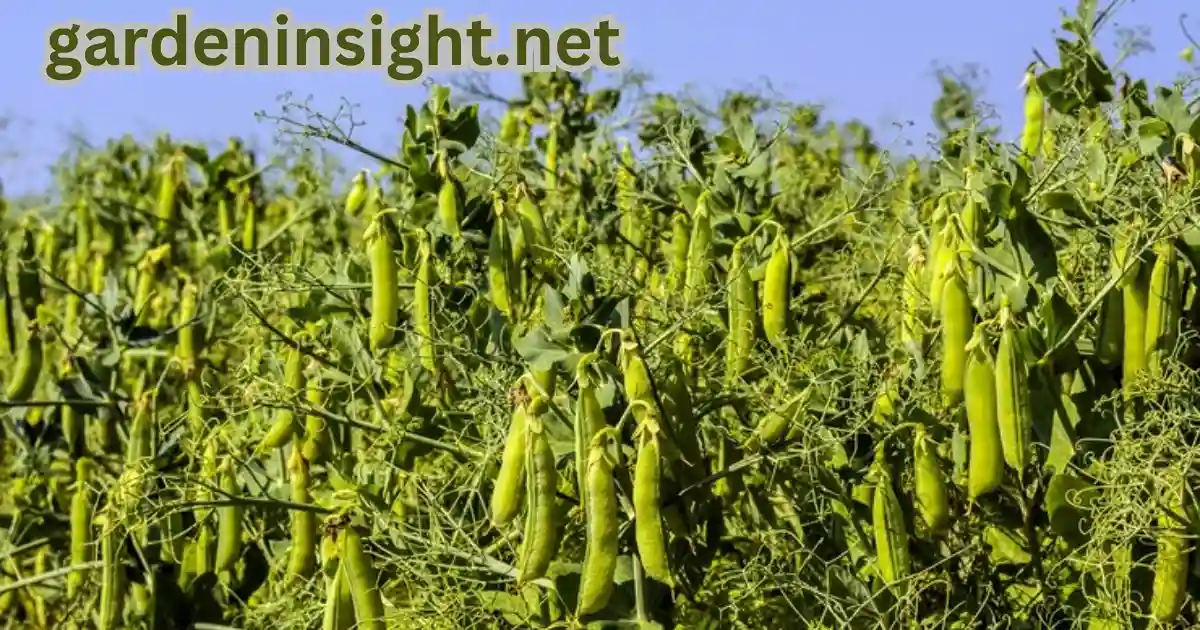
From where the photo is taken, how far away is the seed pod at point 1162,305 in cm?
190

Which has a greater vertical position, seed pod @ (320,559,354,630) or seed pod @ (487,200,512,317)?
seed pod @ (487,200,512,317)

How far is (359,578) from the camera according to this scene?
6.33ft

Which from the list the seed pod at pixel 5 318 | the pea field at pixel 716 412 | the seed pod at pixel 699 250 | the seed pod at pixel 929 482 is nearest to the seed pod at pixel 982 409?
the pea field at pixel 716 412

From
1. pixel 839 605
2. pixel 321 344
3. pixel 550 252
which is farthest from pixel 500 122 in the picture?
pixel 839 605

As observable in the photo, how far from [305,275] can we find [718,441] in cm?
69

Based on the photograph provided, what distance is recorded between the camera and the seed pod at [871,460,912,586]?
201cm

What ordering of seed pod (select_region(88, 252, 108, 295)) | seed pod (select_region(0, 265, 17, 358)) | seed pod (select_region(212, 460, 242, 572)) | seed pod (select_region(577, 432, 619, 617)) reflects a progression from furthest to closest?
seed pod (select_region(88, 252, 108, 295)) → seed pod (select_region(0, 265, 17, 358)) → seed pod (select_region(212, 460, 242, 572)) → seed pod (select_region(577, 432, 619, 617))

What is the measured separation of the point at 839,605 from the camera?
2070mm

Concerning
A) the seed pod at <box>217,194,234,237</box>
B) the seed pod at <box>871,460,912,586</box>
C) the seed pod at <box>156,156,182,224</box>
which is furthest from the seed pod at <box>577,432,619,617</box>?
the seed pod at <box>156,156,182,224</box>

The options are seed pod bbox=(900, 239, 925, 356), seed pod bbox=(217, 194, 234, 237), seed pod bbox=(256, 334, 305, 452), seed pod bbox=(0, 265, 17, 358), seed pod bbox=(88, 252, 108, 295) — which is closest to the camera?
seed pod bbox=(900, 239, 925, 356)

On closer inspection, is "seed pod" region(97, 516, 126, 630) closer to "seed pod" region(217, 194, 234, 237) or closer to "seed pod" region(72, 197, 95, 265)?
"seed pod" region(217, 194, 234, 237)

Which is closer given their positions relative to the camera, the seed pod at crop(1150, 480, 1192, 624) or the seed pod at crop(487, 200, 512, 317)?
the seed pod at crop(1150, 480, 1192, 624)

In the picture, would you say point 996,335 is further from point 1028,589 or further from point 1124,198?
point 1028,589

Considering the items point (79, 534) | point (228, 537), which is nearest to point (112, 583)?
point (228, 537)
